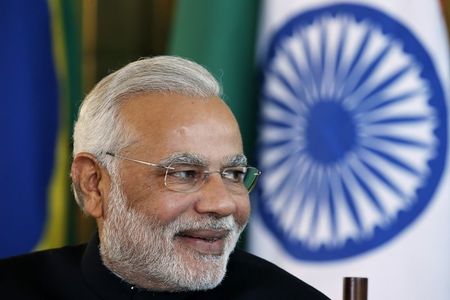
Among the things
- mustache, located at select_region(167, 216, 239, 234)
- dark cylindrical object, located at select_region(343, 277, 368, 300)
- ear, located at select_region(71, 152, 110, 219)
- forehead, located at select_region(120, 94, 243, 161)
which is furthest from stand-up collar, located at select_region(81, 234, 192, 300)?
dark cylindrical object, located at select_region(343, 277, 368, 300)

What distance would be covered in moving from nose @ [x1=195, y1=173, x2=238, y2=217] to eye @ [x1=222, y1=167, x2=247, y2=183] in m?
0.03

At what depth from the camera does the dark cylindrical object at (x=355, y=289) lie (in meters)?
2.16

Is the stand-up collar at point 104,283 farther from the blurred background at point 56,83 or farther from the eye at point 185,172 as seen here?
the blurred background at point 56,83

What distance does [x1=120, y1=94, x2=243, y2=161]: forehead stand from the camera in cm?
240

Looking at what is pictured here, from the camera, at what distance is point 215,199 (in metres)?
2.35

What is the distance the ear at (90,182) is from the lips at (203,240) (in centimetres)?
26

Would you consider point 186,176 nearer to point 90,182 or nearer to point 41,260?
point 90,182

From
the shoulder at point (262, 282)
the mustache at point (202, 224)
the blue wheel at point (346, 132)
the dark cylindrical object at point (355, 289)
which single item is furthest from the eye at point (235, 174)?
the blue wheel at point (346, 132)

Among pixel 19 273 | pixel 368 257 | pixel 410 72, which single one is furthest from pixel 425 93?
pixel 19 273

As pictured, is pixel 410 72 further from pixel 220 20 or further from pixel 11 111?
pixel 11 111

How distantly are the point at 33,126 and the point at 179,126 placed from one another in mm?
1390

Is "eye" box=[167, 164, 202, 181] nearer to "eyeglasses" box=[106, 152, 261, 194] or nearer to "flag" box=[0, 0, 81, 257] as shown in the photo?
"eyeglasses" box=[106, 152, 261, 194]

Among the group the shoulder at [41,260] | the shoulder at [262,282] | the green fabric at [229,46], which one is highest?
the green fabric at [229,46]

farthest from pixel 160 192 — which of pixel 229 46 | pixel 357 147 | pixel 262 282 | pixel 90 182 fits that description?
pixel 229 46
